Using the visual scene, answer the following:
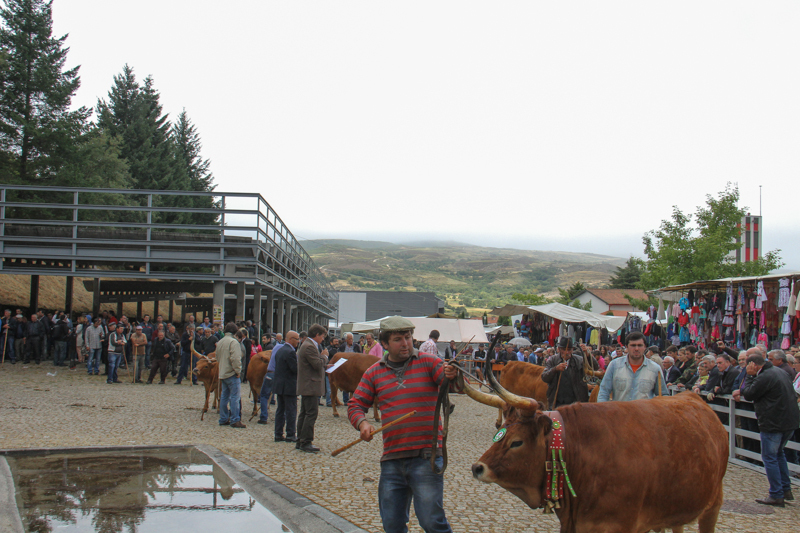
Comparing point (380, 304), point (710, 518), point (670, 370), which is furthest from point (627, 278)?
point (710, 518)

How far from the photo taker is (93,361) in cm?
1906

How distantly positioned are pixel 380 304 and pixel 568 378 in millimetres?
75563

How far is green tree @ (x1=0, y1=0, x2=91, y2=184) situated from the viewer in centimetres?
2991

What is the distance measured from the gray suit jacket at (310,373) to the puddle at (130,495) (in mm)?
1895

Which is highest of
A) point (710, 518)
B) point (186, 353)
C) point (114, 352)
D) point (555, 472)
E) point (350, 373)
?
point (555, 472)

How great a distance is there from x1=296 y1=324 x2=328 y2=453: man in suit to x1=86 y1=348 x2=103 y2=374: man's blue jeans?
39.2 feet

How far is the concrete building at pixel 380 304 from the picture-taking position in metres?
82.3

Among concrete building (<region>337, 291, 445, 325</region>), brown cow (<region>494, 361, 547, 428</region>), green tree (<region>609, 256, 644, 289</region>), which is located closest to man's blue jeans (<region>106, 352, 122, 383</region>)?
brown cow (<region>494, 361, 547, 428</region>)

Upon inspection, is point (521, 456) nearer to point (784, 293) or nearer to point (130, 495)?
point (130, 495)

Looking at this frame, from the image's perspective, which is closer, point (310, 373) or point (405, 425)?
point (405, 425)

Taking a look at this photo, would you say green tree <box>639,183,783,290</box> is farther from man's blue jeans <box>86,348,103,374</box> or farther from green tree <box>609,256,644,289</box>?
green tree <box>609,256,644,289</box>

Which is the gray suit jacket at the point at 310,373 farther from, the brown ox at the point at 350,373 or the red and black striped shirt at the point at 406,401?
the red and black striped shirt at the point at 406,401

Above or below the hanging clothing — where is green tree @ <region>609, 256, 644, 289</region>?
below

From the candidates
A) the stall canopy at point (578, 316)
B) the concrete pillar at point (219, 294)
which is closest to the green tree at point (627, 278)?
the stall canopy at point (578, 316)
